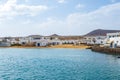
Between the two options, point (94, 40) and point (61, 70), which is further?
point (94, 40)

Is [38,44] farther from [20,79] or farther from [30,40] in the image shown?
[20,79]

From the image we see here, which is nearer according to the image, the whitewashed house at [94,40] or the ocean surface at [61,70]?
the ocean surface at [61,70]

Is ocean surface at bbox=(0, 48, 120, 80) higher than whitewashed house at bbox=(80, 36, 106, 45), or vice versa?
whitewashed house at bbox=(80, 36, 106, 45)

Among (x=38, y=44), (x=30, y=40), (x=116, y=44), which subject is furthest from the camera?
(x=30, y=40)

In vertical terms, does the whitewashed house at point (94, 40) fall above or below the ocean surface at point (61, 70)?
above

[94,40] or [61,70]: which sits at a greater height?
[94,40]

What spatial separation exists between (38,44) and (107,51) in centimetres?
8156

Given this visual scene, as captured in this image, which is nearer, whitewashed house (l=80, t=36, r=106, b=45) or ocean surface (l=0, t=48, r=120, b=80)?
ocean surface (l=0, t=48, r=120, b=80)

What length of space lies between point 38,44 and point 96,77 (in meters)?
127

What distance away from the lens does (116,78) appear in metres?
29.2

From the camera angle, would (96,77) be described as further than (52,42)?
No

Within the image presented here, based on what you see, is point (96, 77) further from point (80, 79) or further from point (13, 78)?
point (13, 78)

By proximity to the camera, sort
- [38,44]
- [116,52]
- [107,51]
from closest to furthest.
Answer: [116,52]
[107,51]
[38,44]

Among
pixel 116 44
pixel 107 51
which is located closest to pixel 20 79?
pixel 107 51
